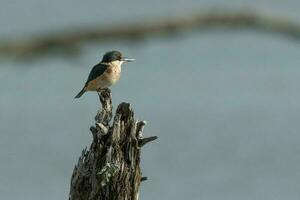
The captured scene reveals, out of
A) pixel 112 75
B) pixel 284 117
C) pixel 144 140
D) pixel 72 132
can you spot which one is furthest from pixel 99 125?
pixel 284 117

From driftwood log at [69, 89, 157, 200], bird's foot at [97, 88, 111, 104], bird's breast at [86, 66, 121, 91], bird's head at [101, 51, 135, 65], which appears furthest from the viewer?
bird's head at [101, 51, 135, 65]

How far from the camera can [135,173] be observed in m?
4.33

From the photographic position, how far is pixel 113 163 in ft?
14.2

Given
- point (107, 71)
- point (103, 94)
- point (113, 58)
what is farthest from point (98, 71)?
point (103, 94)

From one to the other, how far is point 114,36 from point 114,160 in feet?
2.74

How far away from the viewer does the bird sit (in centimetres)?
748

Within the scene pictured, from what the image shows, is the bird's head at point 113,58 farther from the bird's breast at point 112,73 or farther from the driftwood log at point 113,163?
the driftwood log at point 113,163

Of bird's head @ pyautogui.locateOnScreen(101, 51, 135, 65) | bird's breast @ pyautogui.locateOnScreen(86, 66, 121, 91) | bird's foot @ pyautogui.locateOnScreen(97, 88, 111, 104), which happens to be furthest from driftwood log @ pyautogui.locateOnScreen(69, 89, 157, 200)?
bird's head @ pyautogui.locateOnScreen(101, 51, 135, 65)

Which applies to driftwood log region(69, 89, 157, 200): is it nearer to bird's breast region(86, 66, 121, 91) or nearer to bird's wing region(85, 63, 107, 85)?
bird's breast region(86, 66, 121, 91)

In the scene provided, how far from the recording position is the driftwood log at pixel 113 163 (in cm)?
425

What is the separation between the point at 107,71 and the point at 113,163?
3240 mm

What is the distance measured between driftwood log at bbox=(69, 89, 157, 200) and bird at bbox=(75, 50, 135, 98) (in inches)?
112

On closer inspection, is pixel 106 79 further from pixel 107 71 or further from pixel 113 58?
pixel 113 58

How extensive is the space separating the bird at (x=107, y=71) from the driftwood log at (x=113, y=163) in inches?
112
